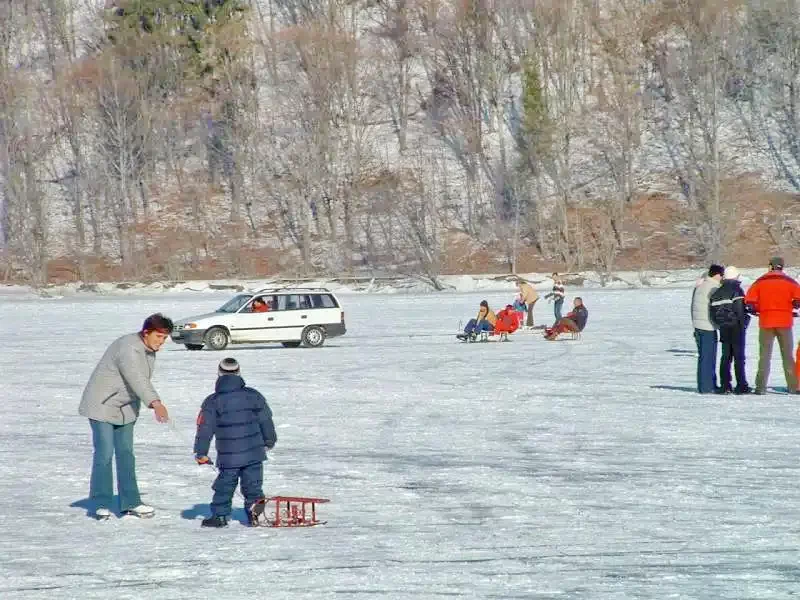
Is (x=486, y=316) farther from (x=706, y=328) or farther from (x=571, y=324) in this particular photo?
(x=706, y=328)

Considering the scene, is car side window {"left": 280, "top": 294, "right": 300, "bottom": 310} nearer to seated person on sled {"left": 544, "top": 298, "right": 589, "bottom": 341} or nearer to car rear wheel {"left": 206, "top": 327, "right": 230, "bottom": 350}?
car rear wheel {"left": 206, "top": 327, "right": 230, "bottom": 350}

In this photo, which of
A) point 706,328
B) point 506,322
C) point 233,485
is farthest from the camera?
point 506,322

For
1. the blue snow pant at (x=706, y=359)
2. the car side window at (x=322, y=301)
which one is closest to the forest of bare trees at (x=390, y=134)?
the car side window at (x=322, y=301)

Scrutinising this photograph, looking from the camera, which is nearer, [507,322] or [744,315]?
[744,315]

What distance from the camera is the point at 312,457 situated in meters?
14.9

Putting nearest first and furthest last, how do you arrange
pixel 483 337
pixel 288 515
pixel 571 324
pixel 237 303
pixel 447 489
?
pixel 288 515, pixel 447 489, pixel 571 324, pixel 483 337, pixel 237 303

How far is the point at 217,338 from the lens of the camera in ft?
111

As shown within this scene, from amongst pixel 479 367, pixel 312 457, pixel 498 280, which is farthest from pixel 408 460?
pixel 498 280

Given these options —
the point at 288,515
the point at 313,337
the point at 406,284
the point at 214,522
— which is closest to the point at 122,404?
the point at 214,522

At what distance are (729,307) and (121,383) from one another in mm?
10869

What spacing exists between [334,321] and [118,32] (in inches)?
2338

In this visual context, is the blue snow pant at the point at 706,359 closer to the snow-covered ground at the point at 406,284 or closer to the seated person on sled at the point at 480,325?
the seated person on sled at the point at 480,325

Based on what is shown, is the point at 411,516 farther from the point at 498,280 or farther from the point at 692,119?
the point at 692,119

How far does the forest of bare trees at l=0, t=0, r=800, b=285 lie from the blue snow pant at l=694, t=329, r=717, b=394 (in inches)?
2114
